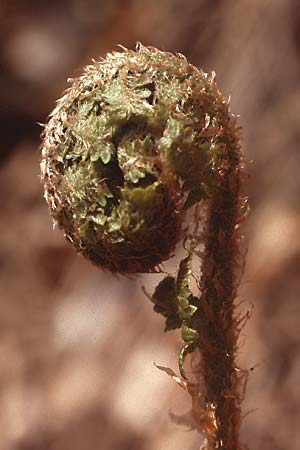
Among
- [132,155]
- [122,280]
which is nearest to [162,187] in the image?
[132,155]

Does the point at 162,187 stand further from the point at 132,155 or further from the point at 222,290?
the point at 222,290

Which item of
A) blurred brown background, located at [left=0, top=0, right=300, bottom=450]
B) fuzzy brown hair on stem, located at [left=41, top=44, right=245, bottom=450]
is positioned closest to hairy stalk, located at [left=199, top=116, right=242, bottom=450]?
fuzzy brown hair on stem, located at [left=41, top=44, right=245, bottom=450]

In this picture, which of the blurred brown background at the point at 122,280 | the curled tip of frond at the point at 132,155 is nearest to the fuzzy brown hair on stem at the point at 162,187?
the curled tip of frond at the point at 132,155

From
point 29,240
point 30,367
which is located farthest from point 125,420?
point 29,240

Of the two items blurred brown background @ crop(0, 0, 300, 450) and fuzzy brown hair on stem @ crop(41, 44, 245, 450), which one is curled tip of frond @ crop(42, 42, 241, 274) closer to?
fuzzy brown hair on stem @ crop(41, 44, 245, 450)

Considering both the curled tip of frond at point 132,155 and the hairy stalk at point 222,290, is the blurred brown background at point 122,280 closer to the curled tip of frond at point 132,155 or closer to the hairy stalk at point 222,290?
the hairy stalk at point 222,290
